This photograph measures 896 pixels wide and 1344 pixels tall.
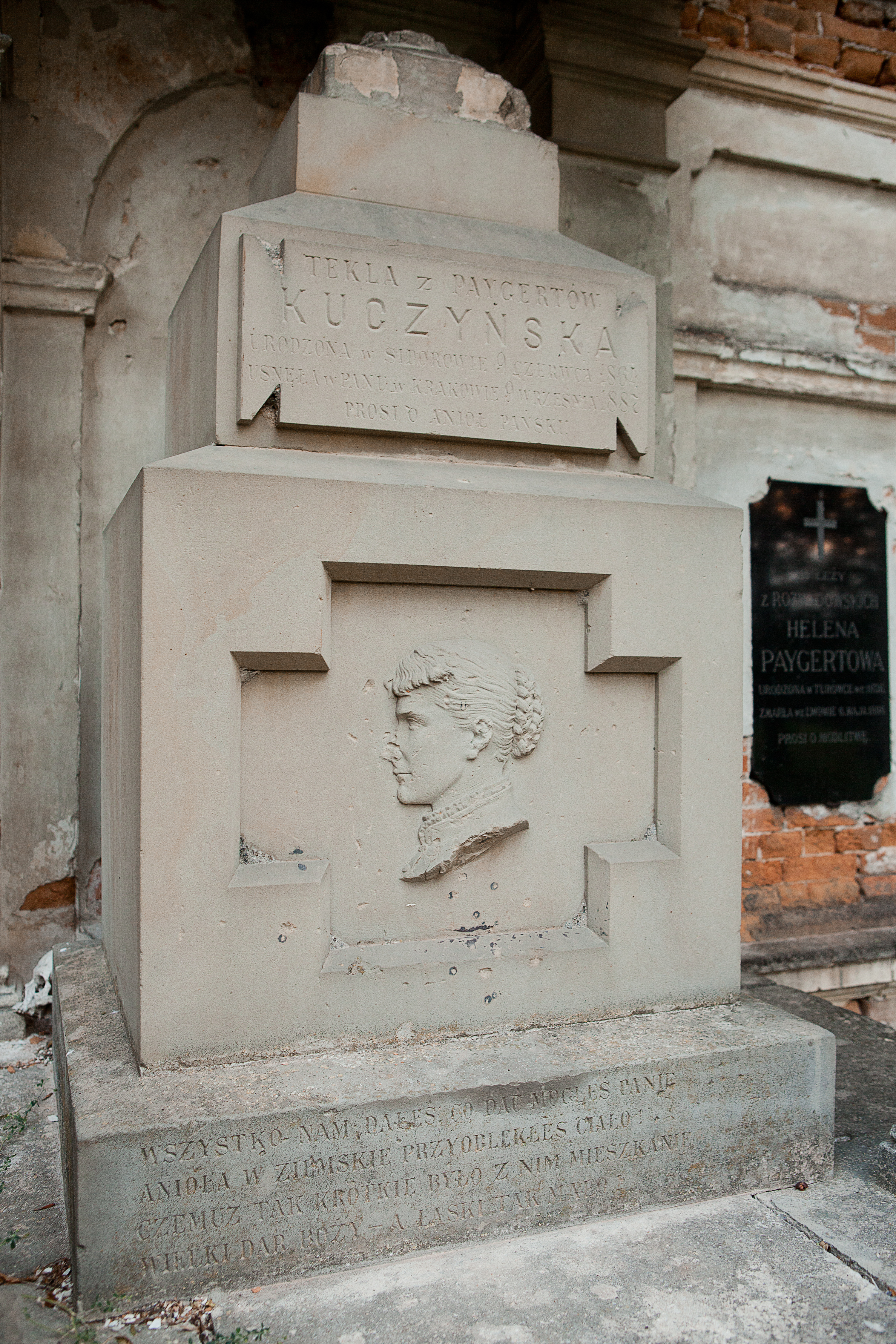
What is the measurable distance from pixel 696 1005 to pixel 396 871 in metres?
0.80

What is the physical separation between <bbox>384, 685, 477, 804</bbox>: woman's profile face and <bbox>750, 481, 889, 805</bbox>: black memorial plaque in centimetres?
241

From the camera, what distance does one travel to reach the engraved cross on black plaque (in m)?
4.35

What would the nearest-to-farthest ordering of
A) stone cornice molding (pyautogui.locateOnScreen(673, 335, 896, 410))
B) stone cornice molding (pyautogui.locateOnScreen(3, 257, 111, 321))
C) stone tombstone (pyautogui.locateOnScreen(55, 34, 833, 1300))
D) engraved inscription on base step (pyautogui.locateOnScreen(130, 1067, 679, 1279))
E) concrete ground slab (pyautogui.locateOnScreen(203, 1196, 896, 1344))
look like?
concrete ground slab (pyautogui.locateOnScreen(203, 1196, 896, 1344)) < engraved inscription on base step (pyautogui.locateOnScreen(130, 1067, 679, 1279)) < stone tombstone (pyautogui.locateOnScreen(55, 34, 833, 1300)) < stone cornice molding (pyautogui.locateOnScreen(3, 257, 111, 321)) < stone cornice molding (pyautogui.locateOnScreen(673, 335, 896, 410))

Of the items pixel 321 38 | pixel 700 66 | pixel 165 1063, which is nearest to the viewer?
pixel 165 1063

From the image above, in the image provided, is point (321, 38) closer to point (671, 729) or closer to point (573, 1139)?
point (671, 729)

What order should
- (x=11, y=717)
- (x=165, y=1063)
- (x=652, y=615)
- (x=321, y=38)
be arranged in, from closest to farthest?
1. (x=165, y=1063)
2. (x=652, y=615)
3. (x=11, y=717)
4. (x=321, y=38)

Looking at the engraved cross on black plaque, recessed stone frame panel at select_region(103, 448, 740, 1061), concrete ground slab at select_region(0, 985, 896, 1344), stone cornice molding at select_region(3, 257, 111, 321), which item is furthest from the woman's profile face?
the engraved cross on black plaque

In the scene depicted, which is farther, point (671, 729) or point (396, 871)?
point (671, 729)

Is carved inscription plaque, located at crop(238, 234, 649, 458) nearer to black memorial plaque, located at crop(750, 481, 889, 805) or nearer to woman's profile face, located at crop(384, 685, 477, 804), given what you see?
woman's profile face, located at crop(384, 685, 477, 804)

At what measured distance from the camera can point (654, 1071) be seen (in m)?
2.03

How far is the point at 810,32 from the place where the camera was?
4.35 metres

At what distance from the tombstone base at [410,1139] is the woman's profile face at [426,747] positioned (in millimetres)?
555

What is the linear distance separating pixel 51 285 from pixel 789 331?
3.10m

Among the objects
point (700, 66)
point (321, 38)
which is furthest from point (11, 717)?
point (700, 66)
